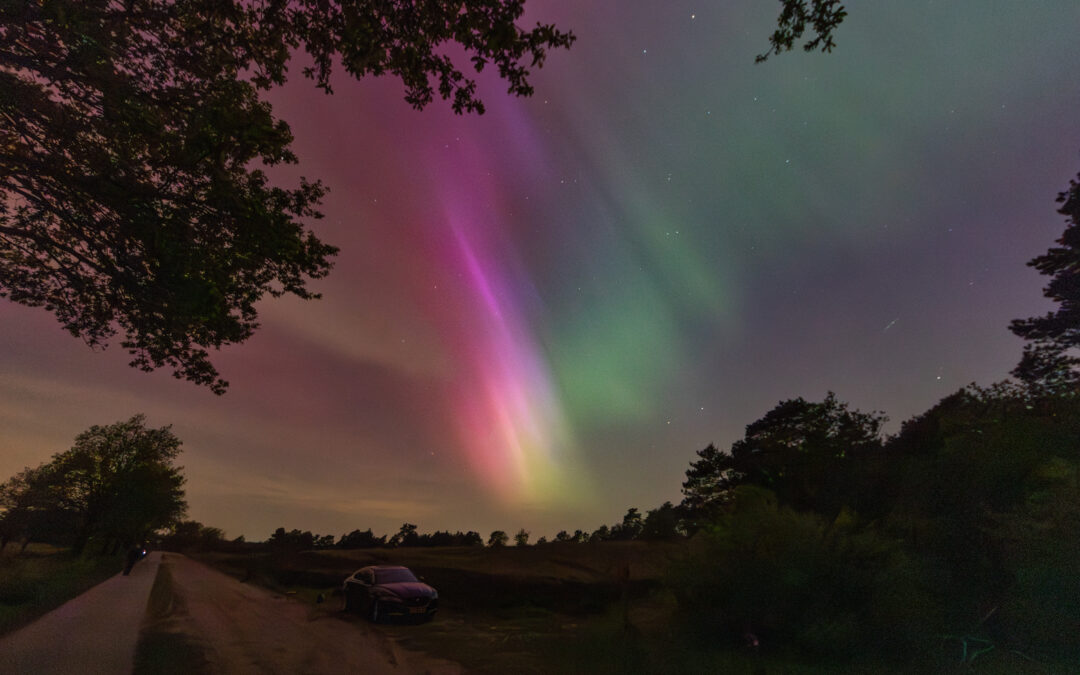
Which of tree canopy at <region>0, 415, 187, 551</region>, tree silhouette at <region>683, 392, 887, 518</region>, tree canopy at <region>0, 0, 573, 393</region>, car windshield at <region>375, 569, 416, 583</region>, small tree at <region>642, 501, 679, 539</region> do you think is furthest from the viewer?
tree canopy at <region>0, 415, 187, 551</region>

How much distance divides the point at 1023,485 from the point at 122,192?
19.0 metres

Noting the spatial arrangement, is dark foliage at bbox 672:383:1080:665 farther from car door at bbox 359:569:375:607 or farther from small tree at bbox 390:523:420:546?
small tree at bbox 390:523:420:546

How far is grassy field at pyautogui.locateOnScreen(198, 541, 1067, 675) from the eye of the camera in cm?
864

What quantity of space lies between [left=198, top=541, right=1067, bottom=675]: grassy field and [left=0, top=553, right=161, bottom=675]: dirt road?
18.0ft

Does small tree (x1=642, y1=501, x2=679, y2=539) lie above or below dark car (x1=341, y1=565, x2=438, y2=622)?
above

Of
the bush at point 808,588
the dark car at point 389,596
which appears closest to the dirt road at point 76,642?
the dark car at point 389,596

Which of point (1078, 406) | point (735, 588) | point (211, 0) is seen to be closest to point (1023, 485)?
point (1078, 406)

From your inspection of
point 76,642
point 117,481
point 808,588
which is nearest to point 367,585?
point 76,642

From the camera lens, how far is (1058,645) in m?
8.02

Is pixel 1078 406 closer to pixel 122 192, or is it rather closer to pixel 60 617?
pixel 122 192

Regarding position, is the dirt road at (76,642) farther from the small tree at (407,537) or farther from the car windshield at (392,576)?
the small tree at (407,537)

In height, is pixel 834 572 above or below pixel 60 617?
above

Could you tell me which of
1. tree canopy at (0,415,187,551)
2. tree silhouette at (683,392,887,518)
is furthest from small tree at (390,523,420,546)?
tree silhouette at (683,392,887,518)

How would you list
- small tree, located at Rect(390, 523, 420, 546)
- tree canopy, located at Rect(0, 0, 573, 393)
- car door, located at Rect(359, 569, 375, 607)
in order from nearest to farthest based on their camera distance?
1. tree canopy, located at Rect(0, 0, 573, 393)
2. car door, located at Rect(359, 569, 375, 607)
3. small tree, located at Rect(390, 523, 420, 546)
